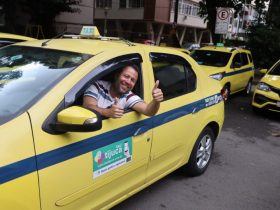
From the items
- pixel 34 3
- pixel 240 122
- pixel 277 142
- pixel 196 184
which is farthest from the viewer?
pixel 34 3

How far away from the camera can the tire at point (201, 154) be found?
4.49m

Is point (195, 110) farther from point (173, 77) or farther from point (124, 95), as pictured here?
point (124, 95)

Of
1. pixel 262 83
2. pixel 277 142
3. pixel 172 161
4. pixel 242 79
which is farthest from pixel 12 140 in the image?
pixel 242 79

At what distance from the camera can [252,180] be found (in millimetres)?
4848

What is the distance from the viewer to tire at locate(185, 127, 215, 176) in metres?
4.49

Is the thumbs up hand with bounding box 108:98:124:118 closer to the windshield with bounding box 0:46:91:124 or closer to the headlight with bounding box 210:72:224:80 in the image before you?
the windshield with bounding box 0:46:91:124

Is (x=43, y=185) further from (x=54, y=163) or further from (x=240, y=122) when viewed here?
(x=240, y=122)

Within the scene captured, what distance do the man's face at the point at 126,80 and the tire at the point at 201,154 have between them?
155 cm

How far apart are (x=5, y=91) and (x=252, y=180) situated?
3.43m

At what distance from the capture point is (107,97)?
3203 mm

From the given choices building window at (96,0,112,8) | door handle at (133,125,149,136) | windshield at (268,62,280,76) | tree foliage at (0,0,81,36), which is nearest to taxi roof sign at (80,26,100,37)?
door handle at (133,125,149,136)

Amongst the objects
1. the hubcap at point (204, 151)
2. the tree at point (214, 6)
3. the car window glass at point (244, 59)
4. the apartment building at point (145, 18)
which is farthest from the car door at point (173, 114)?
the apartment building at point (145, 18)

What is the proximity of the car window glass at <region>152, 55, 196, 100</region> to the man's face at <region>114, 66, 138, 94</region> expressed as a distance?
45 centimetres

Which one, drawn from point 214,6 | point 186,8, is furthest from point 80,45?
point 186,8
